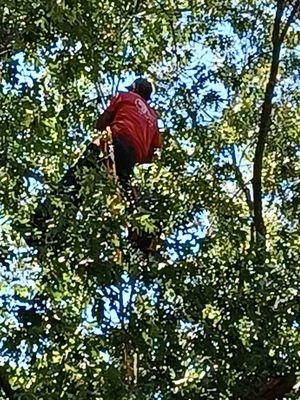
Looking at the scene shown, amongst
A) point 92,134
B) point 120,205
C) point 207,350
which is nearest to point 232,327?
point 207,350

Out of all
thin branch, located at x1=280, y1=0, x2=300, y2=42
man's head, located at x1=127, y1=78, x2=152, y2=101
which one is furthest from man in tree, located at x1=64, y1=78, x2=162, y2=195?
thin branch, located at x1=280, y1=0, x2=300, y2=42

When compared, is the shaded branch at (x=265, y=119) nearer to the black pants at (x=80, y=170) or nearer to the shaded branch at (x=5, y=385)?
the black pants at (x=80, y=170)

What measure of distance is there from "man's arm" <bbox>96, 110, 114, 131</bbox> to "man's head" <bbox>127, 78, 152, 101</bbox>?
0.59 m

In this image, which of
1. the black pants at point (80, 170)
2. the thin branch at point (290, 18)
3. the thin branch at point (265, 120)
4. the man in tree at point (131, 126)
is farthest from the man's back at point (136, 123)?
the thin branch at point (290, 18)

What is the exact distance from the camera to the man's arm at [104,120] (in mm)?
5051

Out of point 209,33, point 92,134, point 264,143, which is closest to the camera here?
point 92,134

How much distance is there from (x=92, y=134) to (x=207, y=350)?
1364 mm

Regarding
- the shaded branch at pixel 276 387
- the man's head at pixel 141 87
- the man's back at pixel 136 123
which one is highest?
the man's head at pixel 141 87

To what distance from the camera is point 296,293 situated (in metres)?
3.97

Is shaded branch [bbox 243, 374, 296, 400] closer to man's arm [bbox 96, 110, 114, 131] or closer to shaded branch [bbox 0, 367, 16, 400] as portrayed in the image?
shaded branch [bbox 0, 367, 16, 400]

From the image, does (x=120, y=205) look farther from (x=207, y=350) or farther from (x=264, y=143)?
(x=264, y=143)

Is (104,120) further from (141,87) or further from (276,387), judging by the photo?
(276,387)

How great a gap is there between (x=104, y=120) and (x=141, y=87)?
0.72m

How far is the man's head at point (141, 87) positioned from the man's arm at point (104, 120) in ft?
1.94
